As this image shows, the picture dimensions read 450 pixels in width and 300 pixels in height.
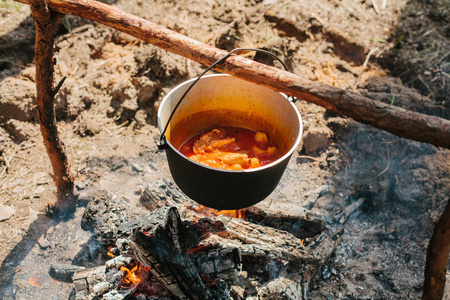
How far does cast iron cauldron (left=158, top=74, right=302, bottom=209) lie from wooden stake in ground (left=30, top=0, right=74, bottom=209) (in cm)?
107

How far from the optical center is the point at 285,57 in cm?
416

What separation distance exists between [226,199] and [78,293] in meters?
1.49

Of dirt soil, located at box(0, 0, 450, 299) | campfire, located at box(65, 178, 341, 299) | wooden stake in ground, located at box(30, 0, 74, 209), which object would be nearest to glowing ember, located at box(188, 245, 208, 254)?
campfire, located at box(65, 178, 341, 299)

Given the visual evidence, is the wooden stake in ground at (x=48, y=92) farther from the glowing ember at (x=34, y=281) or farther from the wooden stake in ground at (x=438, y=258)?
the wooden stake in ground at (x=438, y=258)

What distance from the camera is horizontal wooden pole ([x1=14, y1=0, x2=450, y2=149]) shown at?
166 cm

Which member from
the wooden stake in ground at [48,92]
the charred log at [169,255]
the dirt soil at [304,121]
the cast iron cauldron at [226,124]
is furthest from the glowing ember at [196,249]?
the wooden stake in ground at [48,92]

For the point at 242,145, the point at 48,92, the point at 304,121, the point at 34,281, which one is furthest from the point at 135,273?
the point at 304,121

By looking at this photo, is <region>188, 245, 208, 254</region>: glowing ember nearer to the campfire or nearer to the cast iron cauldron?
the campfire

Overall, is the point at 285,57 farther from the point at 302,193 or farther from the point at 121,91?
the point at 121,91

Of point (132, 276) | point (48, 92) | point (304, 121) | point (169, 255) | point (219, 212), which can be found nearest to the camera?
point (169, 255)

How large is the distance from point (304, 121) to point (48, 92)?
2705 millimetres

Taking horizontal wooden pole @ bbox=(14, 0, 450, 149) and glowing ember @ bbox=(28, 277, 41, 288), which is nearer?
horizontal wooden pole @ bbox=(14, 0, 450, 149)

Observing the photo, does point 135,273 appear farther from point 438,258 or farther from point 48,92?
point 438,258

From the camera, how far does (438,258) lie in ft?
6.05
